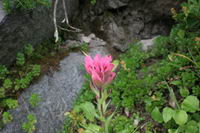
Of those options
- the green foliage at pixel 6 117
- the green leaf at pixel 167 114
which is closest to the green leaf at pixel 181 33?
the green leaf at pixel 167 114

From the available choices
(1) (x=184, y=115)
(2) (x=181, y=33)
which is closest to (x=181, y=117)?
(1) (x=184, y=115)

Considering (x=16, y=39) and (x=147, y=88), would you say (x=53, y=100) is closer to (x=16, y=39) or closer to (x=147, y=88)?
(x=16, y=39)

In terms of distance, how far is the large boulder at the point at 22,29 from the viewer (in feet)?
10.6

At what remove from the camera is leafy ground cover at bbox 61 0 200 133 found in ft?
8.34

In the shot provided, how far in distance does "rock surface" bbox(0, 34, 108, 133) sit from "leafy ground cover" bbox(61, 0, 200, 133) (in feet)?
0.61

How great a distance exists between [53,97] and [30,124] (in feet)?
1.74

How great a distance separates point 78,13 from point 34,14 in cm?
119

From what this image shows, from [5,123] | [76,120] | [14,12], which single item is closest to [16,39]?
[14,12]

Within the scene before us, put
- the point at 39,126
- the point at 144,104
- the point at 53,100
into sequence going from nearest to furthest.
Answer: the point at 144,104 → the point at 39,126 → the point at 53,100

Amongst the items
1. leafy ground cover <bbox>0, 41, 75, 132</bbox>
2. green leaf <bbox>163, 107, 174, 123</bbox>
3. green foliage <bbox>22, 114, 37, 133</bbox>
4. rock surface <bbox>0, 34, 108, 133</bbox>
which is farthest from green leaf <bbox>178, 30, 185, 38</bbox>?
green foliage <bbox>22, 114, 37, 133</bbox>

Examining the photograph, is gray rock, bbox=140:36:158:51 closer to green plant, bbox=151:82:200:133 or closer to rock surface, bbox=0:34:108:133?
rock surface, bbox=0:34:108:133

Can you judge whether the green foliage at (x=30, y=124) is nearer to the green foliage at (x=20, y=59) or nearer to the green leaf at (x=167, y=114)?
the green foliage at (x=20, y=59)

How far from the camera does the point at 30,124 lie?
305 cm

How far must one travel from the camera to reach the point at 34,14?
3.57 meters
